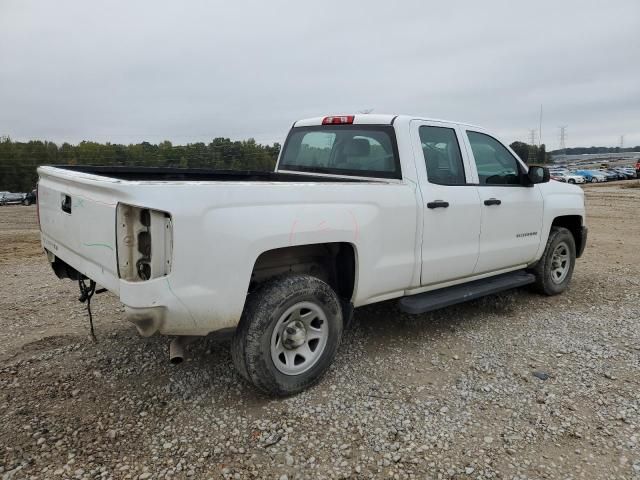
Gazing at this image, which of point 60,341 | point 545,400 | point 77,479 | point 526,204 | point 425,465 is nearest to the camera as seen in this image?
point 77,479

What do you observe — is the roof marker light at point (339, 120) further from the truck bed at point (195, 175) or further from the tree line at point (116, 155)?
the tree line at point (116, 155)

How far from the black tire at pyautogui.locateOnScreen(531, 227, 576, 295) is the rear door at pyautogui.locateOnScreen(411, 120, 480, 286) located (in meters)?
1.50

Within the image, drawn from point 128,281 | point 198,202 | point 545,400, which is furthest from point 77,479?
point 545,400

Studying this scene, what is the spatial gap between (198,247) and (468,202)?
8.25 ft

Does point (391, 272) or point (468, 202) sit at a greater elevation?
point (468, 202)

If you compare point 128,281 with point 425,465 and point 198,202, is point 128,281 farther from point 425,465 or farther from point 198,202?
point 425,465

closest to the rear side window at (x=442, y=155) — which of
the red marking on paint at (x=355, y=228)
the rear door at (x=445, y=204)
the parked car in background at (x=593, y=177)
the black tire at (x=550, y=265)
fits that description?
the rear door at (x=445, y=204)

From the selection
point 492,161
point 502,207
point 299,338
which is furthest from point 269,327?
point 492,161

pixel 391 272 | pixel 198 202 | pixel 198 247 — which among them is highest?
pixel 198 202

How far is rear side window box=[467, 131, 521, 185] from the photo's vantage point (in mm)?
4574

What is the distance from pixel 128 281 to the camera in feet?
8.89

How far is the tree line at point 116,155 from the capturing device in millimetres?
67250

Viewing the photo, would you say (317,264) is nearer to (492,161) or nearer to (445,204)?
(445,204)

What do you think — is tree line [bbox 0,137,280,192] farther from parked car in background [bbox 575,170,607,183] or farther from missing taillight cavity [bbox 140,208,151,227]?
missing taillight cavity [bbox 140,208,151,227]
